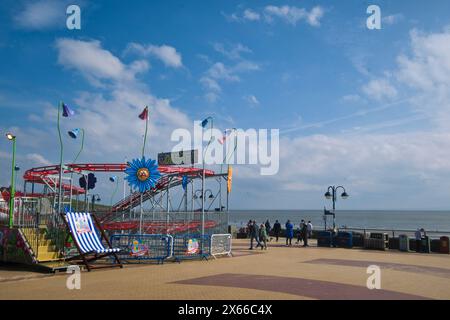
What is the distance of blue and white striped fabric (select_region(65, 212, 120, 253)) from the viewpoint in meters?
13.4

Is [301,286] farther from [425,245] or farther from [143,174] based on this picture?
[425,245]

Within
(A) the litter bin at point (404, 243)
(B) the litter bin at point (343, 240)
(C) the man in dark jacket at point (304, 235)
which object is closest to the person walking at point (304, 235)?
(C) the man in dark jacket at point (304, 235)

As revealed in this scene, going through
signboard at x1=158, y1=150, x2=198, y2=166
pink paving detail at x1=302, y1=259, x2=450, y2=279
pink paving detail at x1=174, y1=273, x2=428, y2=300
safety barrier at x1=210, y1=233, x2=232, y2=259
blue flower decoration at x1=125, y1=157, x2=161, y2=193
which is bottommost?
pink paving detail at x1=302, y1=259, x2=450, y2=279

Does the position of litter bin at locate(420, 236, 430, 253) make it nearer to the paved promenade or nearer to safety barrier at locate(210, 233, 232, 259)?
the paved promenade

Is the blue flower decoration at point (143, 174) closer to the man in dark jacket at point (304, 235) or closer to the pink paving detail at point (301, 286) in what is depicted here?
the pink paving detail at point (301, 286)

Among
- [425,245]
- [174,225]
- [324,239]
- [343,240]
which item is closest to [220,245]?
[174,225]

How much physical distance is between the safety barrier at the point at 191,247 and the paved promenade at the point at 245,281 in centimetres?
52

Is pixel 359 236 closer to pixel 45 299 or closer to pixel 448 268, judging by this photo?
pixel 448 268

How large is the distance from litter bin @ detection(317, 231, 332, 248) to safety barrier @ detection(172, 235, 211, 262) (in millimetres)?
9234

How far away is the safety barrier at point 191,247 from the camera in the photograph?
1599 centimetres

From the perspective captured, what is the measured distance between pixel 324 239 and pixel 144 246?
1201cm

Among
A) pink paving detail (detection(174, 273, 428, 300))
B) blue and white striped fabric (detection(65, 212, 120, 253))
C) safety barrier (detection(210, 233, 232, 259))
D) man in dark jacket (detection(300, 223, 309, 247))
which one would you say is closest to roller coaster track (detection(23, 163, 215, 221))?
man in dark jacket (detection(300, 223, 309, 247))

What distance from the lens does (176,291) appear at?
9.79 meters

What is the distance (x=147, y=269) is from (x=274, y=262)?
4.94m
